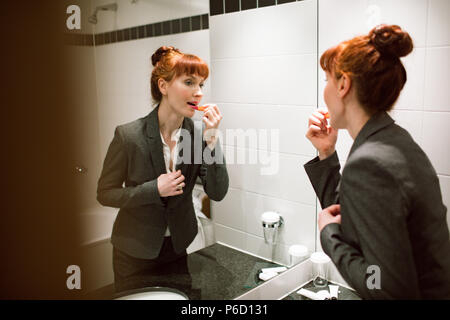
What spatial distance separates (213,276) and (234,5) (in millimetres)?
944

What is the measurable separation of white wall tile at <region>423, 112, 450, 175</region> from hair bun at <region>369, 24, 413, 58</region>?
42 centimetres

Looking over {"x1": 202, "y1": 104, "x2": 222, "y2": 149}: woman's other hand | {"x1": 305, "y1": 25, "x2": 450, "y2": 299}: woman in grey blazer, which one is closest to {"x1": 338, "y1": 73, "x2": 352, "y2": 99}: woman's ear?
→ {"x1": 305, "y1": 25, "x2": 450, "y2": 299}: woman in grey blazer

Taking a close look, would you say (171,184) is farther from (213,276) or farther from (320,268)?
(320,268)

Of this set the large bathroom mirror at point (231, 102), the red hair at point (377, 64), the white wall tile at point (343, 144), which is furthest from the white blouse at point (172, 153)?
the white wall tile at point (343, 144)

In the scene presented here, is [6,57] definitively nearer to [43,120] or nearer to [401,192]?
[43,120]

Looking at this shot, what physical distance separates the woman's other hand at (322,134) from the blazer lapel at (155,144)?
0.45 meters

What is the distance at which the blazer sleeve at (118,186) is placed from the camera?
3.54 feet

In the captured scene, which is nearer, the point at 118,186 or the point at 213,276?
the point at 118,186

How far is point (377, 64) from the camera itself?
916mm

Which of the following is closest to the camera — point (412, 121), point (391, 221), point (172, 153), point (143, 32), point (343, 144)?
point (391, 221)

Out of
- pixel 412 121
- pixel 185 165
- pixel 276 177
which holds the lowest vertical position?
pixel 276 177

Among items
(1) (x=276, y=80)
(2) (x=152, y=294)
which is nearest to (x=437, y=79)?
(1) (x=276, y=80)

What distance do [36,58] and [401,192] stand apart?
2.98ft
